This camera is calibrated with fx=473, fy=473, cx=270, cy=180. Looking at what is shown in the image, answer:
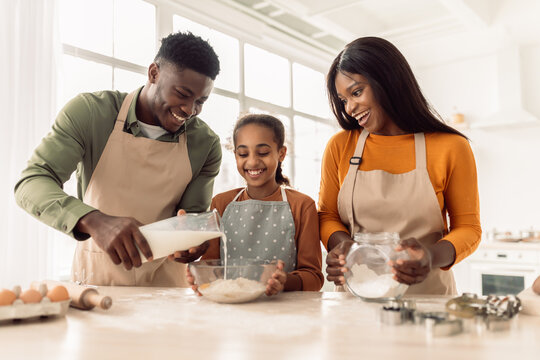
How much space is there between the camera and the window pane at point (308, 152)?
18.5 feet

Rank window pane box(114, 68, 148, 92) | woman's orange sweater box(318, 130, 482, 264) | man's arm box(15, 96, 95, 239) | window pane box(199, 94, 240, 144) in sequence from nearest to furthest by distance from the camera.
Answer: man's arm box(15, 96, 95, 239), woman's orange sweater box(318, 130, 482, 264), window pane box(114, 68, 148, 92), window pane box(199, 94, 240, 144)

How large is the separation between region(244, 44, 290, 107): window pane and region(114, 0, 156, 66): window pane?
49.8 inches

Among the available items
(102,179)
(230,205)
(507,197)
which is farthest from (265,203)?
(507,197)

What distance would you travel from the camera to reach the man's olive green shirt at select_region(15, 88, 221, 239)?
1215mm

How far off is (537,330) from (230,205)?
103cm

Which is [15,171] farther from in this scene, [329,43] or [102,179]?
[329,43]

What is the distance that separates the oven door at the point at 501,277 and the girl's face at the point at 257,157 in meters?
3.58

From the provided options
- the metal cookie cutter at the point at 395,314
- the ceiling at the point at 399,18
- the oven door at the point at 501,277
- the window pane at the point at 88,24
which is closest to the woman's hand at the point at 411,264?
the metal cookie cutter at the point at 395,314

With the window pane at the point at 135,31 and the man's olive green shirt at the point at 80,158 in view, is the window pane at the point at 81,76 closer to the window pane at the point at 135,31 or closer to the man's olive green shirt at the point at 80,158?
the window pane at the point at 135,31

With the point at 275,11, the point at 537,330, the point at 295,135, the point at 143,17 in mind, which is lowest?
the point at 537,330

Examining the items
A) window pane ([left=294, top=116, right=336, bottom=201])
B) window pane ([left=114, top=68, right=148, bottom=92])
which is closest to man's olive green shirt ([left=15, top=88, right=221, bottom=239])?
window pane ([left=114, top=68, right=148, bottom=92])

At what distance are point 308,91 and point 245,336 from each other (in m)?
5.23

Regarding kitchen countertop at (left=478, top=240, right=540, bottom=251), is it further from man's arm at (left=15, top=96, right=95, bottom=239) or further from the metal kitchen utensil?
man's arm at (left=15, top=96, right=95, bottom=239)

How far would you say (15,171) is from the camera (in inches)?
108
